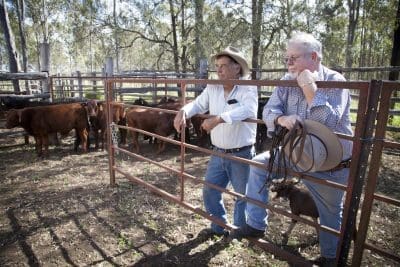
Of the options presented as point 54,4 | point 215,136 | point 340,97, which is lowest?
point 215,136

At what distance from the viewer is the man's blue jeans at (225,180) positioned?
120 inches

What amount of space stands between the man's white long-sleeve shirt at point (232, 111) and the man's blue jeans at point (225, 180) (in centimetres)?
15

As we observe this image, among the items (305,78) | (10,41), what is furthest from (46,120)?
(10,41)

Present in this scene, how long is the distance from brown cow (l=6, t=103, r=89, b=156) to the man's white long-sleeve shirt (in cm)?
488

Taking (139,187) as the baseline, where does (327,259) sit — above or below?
above

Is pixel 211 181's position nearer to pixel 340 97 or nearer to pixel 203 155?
pixel 340 97

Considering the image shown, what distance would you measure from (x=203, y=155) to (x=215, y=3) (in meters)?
14.3

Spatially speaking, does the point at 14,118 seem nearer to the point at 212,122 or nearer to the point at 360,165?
the point at 212,122

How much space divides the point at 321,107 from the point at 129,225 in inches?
106

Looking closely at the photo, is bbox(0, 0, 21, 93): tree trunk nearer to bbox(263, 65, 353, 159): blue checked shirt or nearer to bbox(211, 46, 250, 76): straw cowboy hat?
bbox(211, 46, 250, 76): straw cowboy hat

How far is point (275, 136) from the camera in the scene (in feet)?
7.52

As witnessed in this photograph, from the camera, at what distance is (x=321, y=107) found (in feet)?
6.97

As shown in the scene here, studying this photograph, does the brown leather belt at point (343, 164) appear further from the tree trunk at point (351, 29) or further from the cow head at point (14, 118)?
the tree trunk at point (351, 29)

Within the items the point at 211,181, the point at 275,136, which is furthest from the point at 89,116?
the point at 275,136
